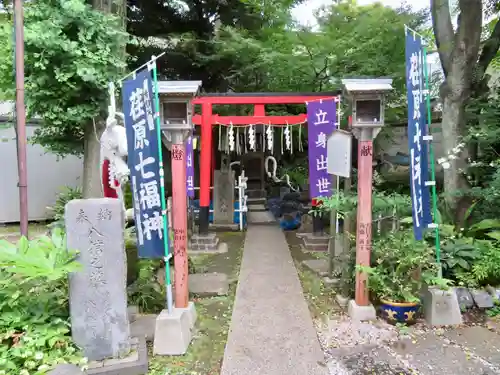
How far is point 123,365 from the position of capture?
3568 mm

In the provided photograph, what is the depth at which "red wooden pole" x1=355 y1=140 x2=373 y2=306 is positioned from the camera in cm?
478

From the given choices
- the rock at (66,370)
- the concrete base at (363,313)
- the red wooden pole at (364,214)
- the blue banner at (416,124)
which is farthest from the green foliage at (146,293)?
the blue banner at (416,124)

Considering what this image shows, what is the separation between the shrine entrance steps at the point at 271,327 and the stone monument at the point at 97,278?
44.8 inches

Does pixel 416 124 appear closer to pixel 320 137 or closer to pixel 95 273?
pixel 320 137

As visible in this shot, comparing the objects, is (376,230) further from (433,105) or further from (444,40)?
(433,105)

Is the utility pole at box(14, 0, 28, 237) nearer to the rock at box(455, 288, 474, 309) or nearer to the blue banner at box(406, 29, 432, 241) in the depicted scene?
the blue banner at box(406, 29, 432, 241)

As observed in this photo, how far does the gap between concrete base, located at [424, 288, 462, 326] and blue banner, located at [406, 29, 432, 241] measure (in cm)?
87

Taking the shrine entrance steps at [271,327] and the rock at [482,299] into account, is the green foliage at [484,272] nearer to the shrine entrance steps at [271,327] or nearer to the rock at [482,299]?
the rock at [482,299]

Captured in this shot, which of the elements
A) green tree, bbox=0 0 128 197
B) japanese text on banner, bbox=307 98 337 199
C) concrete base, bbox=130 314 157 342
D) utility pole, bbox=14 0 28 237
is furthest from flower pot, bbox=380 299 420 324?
green tree, bbox=0 0 128 197

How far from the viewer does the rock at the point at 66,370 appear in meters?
3.10

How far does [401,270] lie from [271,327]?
1905mm

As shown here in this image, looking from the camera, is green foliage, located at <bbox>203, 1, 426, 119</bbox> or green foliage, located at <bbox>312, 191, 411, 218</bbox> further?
green foliage, located at <bbox>203, 1, 426, 119</bbox>

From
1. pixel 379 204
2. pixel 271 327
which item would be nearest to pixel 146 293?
pixel 271 327

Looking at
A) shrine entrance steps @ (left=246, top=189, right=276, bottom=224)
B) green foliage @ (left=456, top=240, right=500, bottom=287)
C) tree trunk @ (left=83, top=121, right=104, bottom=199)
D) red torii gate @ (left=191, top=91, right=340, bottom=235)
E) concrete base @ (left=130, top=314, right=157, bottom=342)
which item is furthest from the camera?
shrine entrance steps @ (left=246, top=189, right=276, bottom=224)
